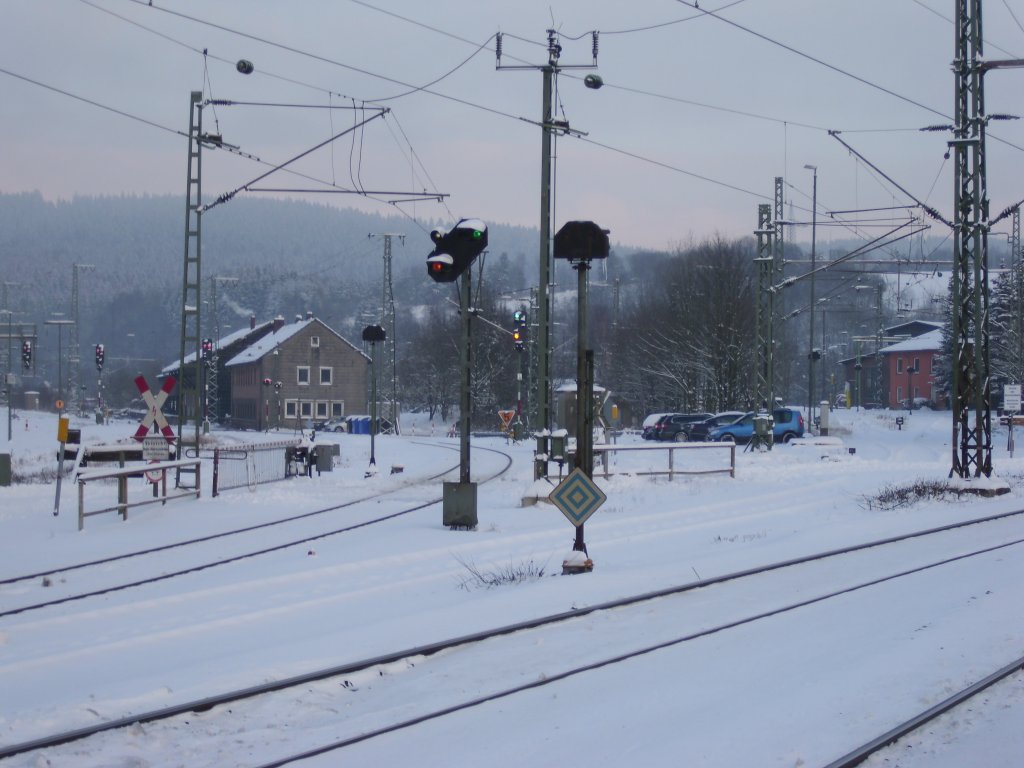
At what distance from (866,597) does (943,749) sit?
5.05 metres

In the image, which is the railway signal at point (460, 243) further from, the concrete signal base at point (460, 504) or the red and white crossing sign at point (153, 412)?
A: the red and white crossing sign at point (153, 412)

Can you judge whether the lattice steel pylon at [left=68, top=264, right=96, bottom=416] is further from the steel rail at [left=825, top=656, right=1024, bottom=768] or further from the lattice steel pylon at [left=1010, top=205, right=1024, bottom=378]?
the steel rail at [left=825, top=656, right=1024, bottom=768]

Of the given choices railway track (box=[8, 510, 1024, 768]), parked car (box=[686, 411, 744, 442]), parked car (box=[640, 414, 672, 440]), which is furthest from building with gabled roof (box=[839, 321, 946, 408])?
railway track (box=[8, 510, 1024, 768])

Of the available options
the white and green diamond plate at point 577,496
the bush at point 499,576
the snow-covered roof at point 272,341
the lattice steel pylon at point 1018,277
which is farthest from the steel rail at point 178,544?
the snow-covered roof at point 272,341

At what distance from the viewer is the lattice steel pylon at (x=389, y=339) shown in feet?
185

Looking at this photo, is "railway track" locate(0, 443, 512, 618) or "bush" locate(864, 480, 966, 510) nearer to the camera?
"railway track" locate(0, 443, 512, 618)

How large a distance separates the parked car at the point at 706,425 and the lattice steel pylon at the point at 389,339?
1447cm

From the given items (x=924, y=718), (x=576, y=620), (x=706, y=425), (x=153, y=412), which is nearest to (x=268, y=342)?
(x=706, y=425)

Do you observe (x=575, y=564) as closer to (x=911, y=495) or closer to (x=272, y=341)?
(x=911, y=495)

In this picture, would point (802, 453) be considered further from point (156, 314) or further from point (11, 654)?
point (156, 314)

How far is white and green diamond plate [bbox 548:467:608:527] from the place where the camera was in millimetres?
13289

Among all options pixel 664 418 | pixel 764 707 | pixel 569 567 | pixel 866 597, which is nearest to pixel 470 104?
pixel 569 567

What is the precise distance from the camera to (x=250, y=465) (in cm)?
2867

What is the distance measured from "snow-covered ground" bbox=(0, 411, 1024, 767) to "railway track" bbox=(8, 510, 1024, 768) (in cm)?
7
